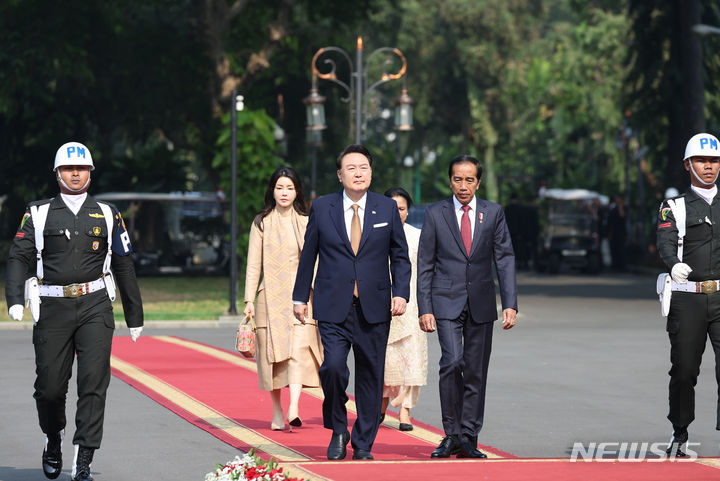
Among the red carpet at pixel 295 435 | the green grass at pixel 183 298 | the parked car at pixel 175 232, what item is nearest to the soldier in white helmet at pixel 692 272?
the red carpet at pixel 295 435

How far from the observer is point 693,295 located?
869 centimetres

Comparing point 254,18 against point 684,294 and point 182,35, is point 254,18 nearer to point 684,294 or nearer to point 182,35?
point 182,35

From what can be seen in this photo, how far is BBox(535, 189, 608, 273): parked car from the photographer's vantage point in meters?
37.3

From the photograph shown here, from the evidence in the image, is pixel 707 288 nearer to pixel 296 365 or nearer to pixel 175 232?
pixel 296 365

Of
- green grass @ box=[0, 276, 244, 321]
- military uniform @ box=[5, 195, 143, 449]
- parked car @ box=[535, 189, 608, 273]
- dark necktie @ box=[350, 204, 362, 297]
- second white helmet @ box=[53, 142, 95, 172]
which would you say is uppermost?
second white helmet @ box=[53, 142, 95, 172]

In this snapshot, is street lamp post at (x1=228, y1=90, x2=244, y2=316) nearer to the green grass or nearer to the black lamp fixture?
the green grass

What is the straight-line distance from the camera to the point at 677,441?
8.82m

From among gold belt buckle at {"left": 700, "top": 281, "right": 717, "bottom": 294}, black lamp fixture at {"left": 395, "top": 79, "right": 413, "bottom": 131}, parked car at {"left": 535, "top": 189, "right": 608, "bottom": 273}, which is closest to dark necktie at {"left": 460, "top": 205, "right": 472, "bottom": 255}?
gold belt buckle at {"left": 700, "top": 281, "right": 717, "bottom": 294}

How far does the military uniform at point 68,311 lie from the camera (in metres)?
8.05

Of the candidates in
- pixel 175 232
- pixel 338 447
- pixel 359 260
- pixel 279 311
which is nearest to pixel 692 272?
pixel 359 260

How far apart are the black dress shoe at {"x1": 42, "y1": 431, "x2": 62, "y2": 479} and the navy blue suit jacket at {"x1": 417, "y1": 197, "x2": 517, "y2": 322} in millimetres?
2334

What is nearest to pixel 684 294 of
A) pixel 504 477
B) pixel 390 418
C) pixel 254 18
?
pixel 504 477

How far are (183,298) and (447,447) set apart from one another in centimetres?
2028

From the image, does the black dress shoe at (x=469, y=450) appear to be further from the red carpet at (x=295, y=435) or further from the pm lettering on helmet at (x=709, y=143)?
the pm lettering on helmet at (x=709, y=143)
